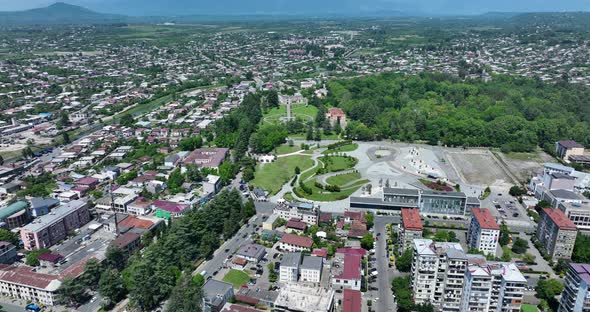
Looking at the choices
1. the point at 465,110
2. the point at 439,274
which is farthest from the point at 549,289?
Answer: the point at 465,110

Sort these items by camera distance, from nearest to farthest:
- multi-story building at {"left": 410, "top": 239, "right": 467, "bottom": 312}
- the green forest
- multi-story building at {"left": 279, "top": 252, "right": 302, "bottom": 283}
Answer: multi-story building at {"left": 410, "top": 239, "right": 467, "bottom": 312}
multi-story building at {"left": 279, "top": 252, "right": 302, "bottom": 283}
the green forest

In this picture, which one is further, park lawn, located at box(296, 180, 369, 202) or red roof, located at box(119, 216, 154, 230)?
park lawn, located at box(296, 180, 369, 202)

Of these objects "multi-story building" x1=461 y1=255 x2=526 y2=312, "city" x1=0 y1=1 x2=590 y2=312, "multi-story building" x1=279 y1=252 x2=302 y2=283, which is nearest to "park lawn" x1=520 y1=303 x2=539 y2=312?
"city" x1=0 y1=1 x2=590 y2=312

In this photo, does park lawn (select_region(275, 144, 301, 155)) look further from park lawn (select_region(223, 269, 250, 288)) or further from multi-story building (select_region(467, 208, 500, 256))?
multi-story building (select_region(467, 208, 500, 256))

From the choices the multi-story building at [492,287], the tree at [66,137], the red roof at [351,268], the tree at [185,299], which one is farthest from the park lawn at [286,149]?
the multi-story building at [492,287]

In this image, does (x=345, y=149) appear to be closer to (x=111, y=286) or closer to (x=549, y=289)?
(x=549, y=289)

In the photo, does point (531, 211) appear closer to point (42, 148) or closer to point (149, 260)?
point (149, 260)

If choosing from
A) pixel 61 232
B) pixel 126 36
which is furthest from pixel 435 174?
pixel 126 36
